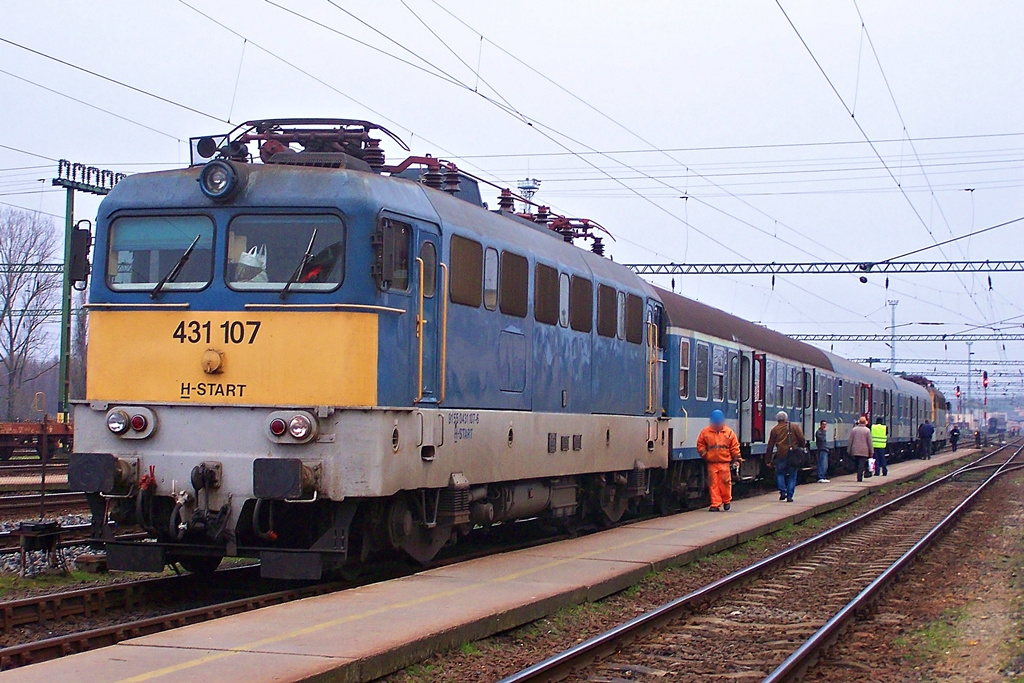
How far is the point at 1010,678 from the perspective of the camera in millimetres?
8523

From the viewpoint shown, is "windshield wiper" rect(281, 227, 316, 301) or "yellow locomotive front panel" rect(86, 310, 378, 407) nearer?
"yellow locomotive front panel" rect(86, 310, 378, 407)

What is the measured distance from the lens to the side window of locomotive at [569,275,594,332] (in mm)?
14726

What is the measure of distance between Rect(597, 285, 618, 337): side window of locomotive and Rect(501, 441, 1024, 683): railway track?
3.61 m

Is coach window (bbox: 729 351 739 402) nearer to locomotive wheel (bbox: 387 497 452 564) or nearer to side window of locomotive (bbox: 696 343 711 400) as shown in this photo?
side window of locomotive (bbox: 696 343 711 400)

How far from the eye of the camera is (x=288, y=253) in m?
10.5

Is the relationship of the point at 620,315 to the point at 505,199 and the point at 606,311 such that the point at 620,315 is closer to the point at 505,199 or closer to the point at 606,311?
the point at 606,311

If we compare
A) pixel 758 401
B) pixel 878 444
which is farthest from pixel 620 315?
pixel 878 444

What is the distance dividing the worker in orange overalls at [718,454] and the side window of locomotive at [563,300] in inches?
201

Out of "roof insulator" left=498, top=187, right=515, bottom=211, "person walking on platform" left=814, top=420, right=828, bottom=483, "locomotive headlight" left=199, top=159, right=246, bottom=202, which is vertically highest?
"roof insulator" left=498, top=187, right=515, bottom=211

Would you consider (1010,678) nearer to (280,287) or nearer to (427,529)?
(427,529)

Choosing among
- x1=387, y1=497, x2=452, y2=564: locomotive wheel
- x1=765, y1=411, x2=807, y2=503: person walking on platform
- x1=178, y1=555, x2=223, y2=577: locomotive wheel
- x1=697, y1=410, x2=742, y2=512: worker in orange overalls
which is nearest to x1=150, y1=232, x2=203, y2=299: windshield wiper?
x1=178, y1=555, x2=223, y2=577: locomotive wheel

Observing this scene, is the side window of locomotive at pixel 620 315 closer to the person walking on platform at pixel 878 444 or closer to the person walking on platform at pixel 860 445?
the person walking on platform at pixel 860 445

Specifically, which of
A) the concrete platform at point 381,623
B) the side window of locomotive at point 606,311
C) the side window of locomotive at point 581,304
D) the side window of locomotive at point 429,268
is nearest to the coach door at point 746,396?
the side window of locomotive at point 606,311

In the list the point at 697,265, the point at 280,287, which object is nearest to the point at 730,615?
the point at 280,287
